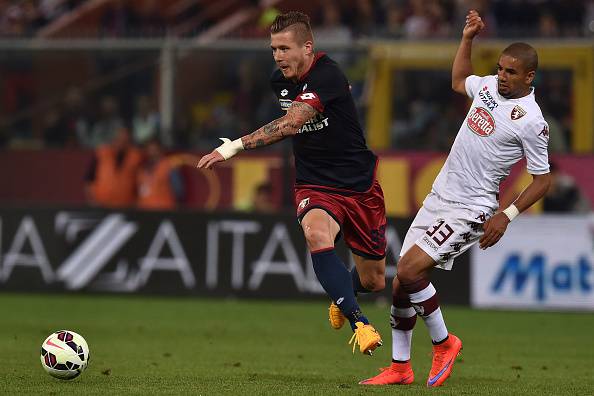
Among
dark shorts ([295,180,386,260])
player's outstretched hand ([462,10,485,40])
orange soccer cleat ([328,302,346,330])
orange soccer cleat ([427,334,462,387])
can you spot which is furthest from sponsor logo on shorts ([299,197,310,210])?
player's outstretched hand ([462,10,485,40])

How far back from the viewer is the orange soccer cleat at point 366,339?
8312mm

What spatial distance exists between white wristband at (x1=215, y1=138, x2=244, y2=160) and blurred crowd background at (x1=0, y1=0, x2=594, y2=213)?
940 centimetres

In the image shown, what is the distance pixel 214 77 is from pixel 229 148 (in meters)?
11.4

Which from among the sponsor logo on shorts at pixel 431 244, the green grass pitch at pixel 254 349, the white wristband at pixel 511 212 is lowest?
the green grass pitch at pixel 254 349

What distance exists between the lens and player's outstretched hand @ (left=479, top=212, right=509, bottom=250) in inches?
341

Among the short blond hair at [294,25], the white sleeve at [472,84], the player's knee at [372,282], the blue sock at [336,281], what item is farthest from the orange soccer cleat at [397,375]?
the short blond hair at [294,25]

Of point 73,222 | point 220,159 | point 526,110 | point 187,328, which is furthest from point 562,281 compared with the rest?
point 220,159

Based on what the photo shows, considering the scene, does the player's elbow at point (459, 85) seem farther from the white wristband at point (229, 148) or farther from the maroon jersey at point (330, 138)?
the white wristband at point (229, 148)

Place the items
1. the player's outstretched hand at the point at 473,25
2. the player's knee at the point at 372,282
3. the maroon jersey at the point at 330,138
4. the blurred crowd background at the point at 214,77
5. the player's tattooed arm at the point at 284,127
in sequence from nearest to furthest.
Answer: the player's tattooed arm at the point at 284,127, the maroon jersey at the point at 330,138, the player's outstretched hand at the point at 473,25, the player's knee at the point at 372,282, the blurred crowd background at the point at 214,77

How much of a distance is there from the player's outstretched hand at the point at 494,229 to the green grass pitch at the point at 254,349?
1.03 metres

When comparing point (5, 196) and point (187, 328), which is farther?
point (5, 196)

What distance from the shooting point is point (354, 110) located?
9.52m

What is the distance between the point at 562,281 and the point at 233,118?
6.06 m

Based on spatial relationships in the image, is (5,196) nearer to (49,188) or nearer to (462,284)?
(49,188)
